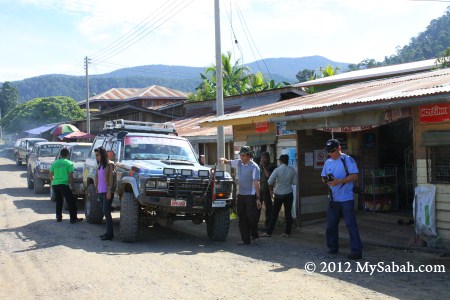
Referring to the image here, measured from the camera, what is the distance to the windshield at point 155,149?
408 inches

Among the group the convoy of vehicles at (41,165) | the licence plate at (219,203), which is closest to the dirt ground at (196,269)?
the licence plate at (219,203)

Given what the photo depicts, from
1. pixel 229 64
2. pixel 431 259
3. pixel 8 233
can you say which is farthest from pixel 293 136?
pixel 229 64

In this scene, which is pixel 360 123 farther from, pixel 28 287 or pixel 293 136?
pixel 28 287

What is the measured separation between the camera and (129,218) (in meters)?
9.03

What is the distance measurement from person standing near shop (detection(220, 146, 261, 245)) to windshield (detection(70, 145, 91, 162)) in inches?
350

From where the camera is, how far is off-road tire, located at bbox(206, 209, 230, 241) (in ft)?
31.1

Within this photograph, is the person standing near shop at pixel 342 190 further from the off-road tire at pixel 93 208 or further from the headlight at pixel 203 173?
the off-road tire at pixel 93 208

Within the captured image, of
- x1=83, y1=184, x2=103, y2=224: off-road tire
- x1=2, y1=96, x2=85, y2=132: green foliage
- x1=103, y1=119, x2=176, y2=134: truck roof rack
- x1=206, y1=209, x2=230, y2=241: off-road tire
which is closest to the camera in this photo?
x1=206, y1=209, x2=230, y2=241: off-road tire

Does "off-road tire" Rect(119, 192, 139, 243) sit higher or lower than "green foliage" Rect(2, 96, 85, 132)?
lower

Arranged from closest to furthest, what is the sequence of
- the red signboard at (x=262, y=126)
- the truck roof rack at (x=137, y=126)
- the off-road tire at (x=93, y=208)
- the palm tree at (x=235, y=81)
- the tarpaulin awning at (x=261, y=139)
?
the truck roof rack at (x=137, y=126) → the off-road tire at (x=93, y=208) → the tarpaulin awning at (x=261, y=139) → the red signboard at (x=262, y=126) → the palm tree at (x=235, y=81)

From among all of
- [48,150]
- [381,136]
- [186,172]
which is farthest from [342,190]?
[48,150]

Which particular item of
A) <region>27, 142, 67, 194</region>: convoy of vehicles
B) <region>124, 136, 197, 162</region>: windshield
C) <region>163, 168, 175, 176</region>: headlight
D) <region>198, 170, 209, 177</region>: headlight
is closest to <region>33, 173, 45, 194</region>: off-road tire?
<region>27, 142, 67, 194</region>: convoy of vehicles

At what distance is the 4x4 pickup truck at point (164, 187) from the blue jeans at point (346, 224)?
210cm

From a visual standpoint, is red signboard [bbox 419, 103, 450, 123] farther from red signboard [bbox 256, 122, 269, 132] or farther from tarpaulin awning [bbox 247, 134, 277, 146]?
red signboard [bbox 256, 122, 269, 132]
